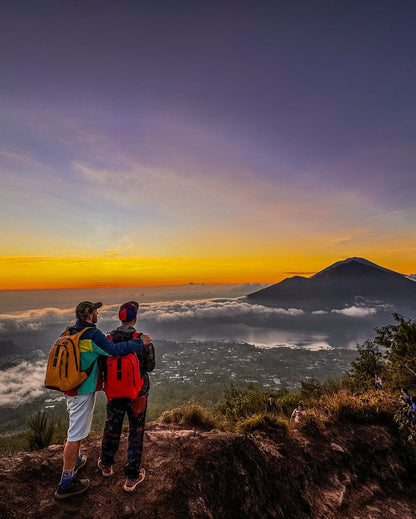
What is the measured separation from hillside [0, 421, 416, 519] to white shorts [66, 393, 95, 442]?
2.55 feet

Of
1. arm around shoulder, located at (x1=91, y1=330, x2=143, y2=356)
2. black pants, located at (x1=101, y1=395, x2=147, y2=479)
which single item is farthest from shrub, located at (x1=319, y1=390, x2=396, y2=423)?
arm around shoulder, located at (x1=91, y1=330, x2=143, y2=356)

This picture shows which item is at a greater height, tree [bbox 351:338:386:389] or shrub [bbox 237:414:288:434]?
shrub [bbox 237:414:288:434]

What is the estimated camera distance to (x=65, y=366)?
3.03 meters

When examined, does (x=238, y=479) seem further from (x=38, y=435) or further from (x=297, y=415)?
(x=38, y=435)

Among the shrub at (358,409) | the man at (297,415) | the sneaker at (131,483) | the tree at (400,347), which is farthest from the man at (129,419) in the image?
the tree at (400,347)

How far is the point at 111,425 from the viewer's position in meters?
3.46

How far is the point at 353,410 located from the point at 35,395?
151 m

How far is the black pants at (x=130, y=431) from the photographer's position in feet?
11.1

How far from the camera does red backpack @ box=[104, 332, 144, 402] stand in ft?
10.6

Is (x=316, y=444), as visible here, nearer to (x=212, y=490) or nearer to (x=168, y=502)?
(x=212, y=490)

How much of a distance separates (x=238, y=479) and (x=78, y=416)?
2.77m

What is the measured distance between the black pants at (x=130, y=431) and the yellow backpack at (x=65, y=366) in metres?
0.68

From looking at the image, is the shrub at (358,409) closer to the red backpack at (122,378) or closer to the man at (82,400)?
the red backpack at (122,378)

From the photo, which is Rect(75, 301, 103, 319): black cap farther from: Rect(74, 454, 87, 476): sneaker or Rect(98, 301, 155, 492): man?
Rect(74, 454, 87, 476): sneaker
